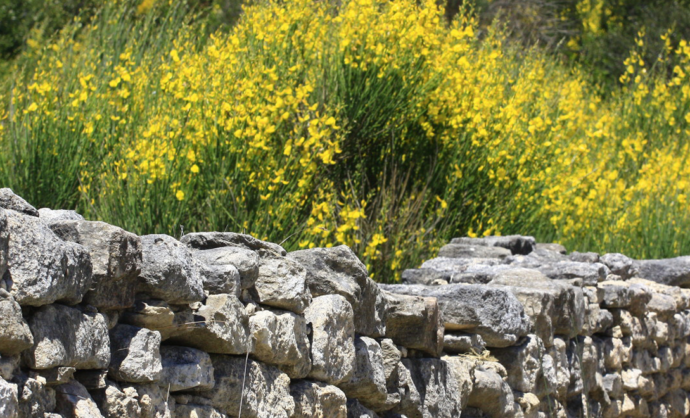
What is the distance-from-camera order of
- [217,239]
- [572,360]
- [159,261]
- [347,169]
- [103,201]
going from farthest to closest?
[347,169], [572,360], [103,201], [217,239], [159,261]

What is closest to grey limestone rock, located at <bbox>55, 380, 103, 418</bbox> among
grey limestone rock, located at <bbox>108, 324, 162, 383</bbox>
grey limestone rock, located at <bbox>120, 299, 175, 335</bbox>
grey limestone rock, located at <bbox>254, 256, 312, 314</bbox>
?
grey limestone rock, located at <bbox>108, 324, 162, 383</bbox>

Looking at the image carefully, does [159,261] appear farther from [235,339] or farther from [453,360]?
[453,360]

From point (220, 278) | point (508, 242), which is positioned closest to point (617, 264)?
point (508, 242)

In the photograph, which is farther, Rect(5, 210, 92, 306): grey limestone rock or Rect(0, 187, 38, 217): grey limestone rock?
Rect(0, 187, 38, 217): grey limestone rock

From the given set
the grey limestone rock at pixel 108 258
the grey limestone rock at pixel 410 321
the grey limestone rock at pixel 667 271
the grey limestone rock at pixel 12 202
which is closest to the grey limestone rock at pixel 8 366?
the grey limestone rock at pixel 108 258

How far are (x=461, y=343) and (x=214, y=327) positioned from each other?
1534 mm

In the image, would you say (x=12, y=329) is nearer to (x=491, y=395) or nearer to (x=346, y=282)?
(x=346, y=282)

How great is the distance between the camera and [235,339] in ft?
6.97

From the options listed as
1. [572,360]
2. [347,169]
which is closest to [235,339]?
[572,360]

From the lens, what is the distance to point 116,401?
1.79 meters

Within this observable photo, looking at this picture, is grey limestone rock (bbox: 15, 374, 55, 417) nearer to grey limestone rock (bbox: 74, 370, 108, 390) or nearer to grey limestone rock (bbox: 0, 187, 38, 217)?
grey limestone rock (bbox: 74, 370, 108, 390)

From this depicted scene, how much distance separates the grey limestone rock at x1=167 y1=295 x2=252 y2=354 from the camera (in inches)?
80.0

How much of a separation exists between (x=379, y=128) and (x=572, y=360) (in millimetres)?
2051

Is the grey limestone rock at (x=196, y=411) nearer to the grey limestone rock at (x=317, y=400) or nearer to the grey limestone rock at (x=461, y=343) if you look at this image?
the grey limestone rock at (x=317, y=400)
